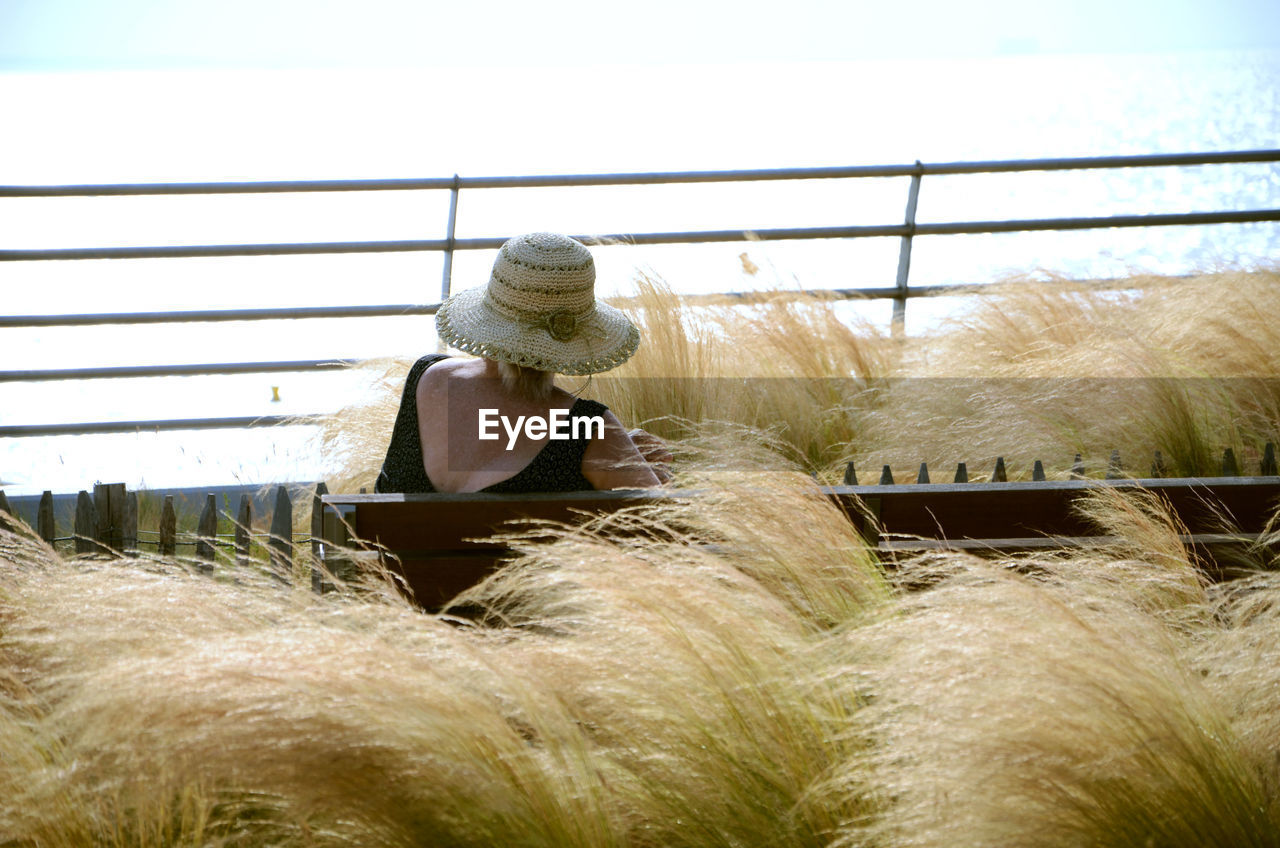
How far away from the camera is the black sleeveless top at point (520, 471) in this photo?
8.79 ft

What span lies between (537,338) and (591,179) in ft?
12.5

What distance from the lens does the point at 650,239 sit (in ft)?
20.6

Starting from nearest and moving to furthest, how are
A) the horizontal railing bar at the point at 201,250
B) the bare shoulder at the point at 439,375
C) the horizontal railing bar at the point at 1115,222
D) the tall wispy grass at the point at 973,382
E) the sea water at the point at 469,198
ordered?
the bare shoulder at the point at 439,375 < the tall wispy grass at the point at 973,382 < the horizontal railing bar at the point at 201,250 < the horizontal railing bar at the point at 1115,222 < the sea water at the point at 469,198

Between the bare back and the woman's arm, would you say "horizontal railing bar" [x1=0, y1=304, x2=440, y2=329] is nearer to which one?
the bare back

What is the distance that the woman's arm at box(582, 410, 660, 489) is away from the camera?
107 inches

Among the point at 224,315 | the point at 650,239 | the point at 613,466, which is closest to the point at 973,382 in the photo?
the point at 613,466

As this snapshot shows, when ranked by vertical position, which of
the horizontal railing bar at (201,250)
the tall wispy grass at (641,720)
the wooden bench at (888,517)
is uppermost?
the horizontal railing bar at (201,250)

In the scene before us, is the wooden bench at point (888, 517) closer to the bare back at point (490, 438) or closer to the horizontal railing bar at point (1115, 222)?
the bare back at point (490, 438)

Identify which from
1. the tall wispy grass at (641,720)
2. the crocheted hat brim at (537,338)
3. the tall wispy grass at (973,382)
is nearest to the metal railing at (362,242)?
the tall wispy grass at (973,382)

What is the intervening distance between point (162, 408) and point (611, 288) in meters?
9.58

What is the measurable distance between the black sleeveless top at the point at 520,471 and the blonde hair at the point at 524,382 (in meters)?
0.09

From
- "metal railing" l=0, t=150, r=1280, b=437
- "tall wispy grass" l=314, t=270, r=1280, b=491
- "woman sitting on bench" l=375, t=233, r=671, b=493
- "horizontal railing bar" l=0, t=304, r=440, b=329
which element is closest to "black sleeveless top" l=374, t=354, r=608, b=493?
"woman sitting on bench" l=375, t=233, r=671, b=493

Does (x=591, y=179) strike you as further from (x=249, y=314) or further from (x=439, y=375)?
(x=439, y=375)

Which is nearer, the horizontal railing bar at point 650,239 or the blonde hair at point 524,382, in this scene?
the blonde hair at point 524,382
